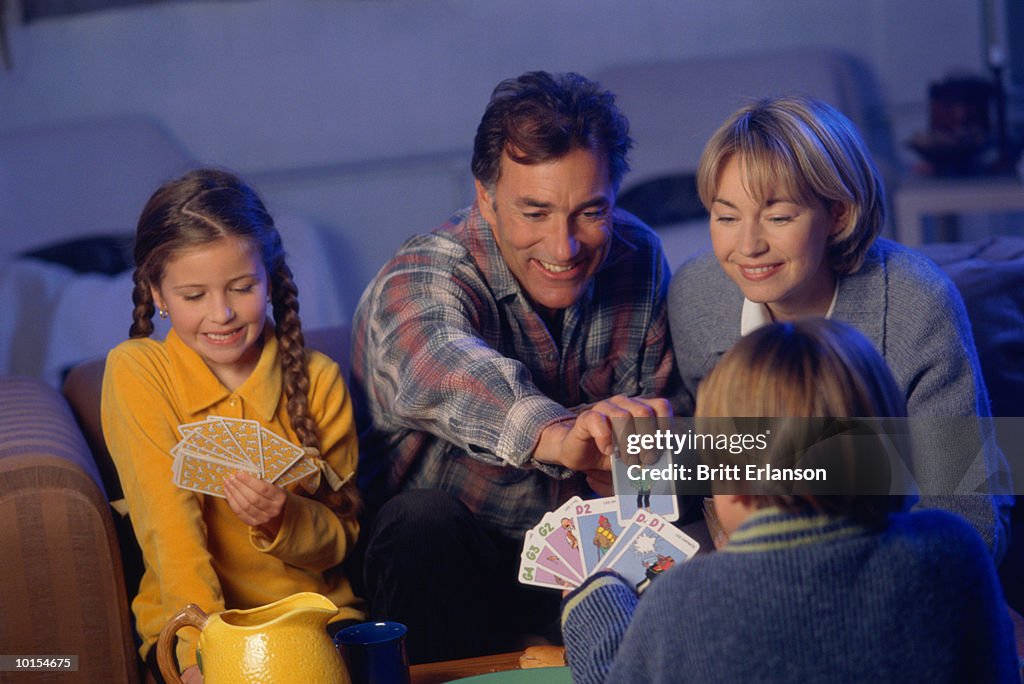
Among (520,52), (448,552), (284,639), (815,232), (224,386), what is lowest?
(448,552)

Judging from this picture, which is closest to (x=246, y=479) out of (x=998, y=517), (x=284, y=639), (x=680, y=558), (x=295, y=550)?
(x=295, y=550)

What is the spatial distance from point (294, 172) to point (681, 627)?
10.3 feet

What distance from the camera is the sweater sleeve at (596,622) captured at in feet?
4.01

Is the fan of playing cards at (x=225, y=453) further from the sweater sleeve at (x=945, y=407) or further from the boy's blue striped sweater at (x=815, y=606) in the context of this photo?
the sweater sleeve at (x=945, y=407)

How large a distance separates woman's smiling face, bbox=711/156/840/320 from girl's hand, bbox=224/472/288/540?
76 cm

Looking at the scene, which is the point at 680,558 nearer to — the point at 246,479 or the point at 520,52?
the point at 246,479

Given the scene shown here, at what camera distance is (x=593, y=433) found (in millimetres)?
1441

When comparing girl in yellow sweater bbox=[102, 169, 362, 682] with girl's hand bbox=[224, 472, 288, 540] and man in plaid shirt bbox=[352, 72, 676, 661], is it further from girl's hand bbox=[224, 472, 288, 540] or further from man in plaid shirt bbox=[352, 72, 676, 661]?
man in plaid shirt bbox=[352, 72, 676, 661]

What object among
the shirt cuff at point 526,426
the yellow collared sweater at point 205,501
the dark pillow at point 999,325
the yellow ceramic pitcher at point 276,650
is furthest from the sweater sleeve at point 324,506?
the dark pillow at point 999,325

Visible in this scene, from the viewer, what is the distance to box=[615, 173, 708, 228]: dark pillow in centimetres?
359

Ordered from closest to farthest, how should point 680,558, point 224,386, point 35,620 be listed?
point 680,558, point 35,620, point 224,386

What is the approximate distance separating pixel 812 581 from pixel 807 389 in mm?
175

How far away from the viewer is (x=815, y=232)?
170 cm

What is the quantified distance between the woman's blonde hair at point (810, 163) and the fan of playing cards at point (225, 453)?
77 cm
